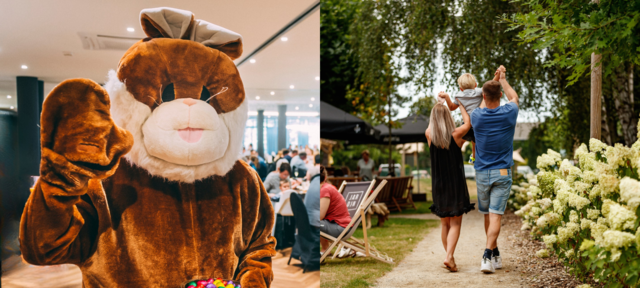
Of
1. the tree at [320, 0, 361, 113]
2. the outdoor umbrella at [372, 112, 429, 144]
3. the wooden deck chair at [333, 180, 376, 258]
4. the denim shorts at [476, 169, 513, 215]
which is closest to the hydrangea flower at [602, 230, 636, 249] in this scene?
the denim shorts at [476, 169, 513, 215]

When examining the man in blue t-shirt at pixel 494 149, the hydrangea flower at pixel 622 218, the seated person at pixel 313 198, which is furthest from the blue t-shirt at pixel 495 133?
the hydrangea flower at pixel 622 218

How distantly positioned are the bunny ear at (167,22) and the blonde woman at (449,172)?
94.3 inches

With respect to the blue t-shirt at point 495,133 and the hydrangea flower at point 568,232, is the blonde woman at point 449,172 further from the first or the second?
the hydrangea flower at point 568,232

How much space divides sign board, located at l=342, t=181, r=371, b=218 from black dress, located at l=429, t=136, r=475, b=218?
3.93 feet

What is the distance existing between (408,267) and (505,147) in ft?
4.89

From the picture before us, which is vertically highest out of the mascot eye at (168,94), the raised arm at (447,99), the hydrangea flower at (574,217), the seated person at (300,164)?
the raised arm at (447,99)

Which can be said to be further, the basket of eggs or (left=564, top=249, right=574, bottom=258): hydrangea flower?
(left=564, top=249, right=574, bottom=258): hydrangea flower

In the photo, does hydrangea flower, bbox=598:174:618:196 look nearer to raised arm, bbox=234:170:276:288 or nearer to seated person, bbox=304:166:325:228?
seated person, bbox=304:166:325:228

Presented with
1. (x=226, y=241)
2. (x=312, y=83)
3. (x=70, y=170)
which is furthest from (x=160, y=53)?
(x=226, y=241)

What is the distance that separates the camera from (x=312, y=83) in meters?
3.10

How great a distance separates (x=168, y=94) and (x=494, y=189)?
2833mm

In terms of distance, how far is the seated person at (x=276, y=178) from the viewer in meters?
3.02

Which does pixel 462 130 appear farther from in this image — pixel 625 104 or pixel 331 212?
pixel 625 104

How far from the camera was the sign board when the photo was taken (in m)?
5.24
